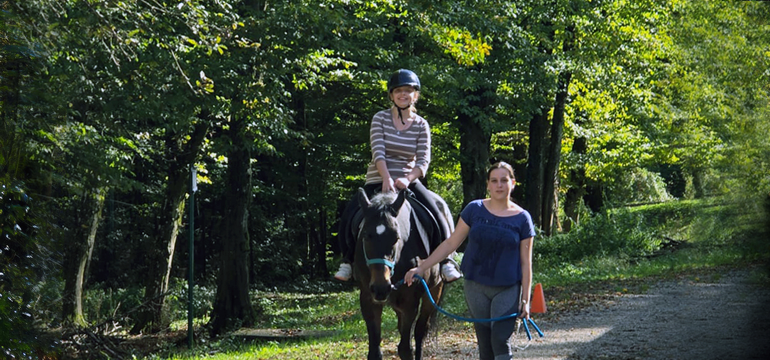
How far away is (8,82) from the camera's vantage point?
8242 mm

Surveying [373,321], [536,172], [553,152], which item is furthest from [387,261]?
[553,152]

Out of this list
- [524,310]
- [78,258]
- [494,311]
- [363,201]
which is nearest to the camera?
[524,310]

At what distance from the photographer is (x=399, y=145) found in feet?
30.4

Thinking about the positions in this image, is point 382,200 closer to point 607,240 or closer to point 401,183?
point 401,183

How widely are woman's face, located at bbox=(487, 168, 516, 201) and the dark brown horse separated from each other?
4.09 ft

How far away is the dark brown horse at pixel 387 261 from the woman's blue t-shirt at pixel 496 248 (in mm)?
984

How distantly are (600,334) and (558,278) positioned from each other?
10.0 meters

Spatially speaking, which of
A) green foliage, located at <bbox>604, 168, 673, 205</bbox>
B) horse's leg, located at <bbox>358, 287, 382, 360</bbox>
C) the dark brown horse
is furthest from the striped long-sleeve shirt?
green foliage, located at <bbox>604, 168, 673, 205</bbox>

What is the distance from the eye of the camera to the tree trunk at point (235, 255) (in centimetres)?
2148

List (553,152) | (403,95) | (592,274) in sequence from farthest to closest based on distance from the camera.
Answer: (553,152) < (592,274) < (403,95)

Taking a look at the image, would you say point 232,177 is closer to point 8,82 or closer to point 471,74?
point 471,74

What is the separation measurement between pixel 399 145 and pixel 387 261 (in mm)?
1659

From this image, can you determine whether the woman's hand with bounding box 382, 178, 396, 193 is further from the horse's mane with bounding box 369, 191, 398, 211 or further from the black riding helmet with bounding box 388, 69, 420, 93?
the black riding helmet with bounding box 388, 69, 420, 93

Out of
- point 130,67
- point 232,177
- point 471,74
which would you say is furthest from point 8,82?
point 471,74
